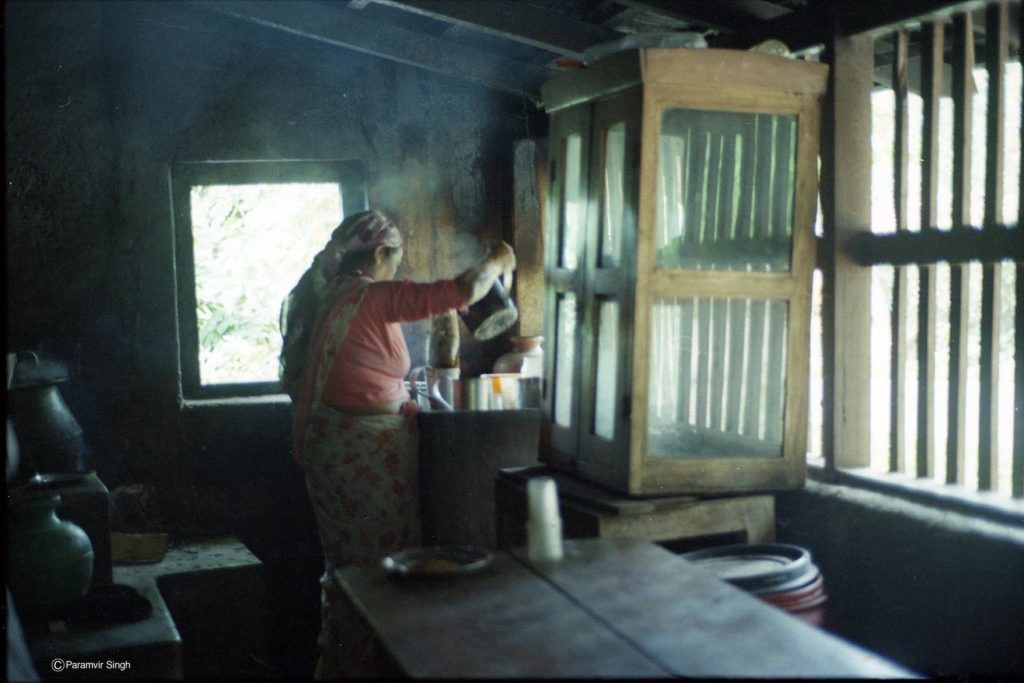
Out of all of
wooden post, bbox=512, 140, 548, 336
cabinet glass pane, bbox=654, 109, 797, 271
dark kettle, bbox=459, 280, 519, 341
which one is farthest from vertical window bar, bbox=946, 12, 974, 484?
wooden post, bbox=512, 140, 548, 336

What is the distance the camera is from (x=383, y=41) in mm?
5664

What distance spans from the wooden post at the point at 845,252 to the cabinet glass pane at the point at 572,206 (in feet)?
2.98

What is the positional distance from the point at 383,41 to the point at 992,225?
147 inches

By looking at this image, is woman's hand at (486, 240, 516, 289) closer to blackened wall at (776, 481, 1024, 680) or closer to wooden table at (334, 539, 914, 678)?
blackened wall at (776, 481, 1024, 680)

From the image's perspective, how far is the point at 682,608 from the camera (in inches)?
95.9

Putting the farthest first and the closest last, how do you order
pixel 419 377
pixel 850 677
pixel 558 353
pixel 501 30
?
pixel 419 377 → pixel 501 30 → pixel 558 353 → pixel 850 677

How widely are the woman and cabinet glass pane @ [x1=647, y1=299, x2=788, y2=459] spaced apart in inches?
41.1

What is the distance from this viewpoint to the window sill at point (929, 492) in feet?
9.65

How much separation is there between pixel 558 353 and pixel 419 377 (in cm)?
219

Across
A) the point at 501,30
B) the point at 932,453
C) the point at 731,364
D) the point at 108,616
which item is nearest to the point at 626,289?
the point at 731,364

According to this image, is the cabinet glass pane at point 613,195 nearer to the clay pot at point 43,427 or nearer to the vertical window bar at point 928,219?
the vertical window bar at point 928,219

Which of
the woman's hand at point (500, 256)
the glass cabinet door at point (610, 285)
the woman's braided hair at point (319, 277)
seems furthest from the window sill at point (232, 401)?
the glass cabinet door at point (610, 285)

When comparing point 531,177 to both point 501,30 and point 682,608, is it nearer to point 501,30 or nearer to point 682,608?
point 501,30

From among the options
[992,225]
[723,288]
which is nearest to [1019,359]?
[992,225]
